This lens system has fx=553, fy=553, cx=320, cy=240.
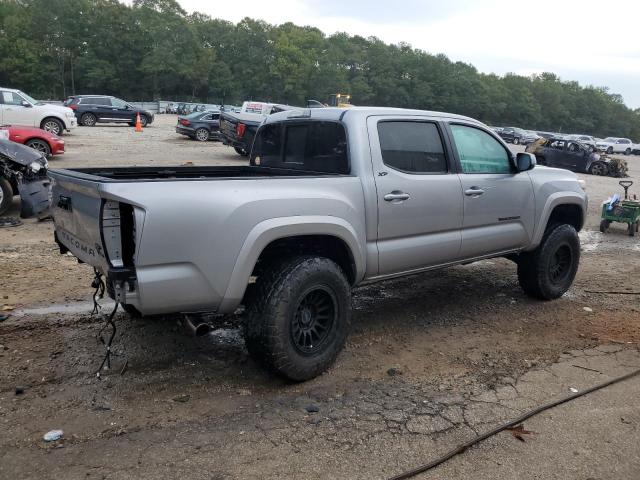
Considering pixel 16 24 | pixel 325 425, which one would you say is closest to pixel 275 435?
pixel 325 425

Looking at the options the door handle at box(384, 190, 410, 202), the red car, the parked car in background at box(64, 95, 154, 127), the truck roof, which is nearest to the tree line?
the parked car in background at box(64, 95, 154, 127)

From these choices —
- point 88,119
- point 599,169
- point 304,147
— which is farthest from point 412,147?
point 88,119

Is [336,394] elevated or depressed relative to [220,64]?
depressed

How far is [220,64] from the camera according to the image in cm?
7950

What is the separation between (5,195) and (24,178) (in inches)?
15.2

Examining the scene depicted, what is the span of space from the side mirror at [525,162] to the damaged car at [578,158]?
2014 centimetres

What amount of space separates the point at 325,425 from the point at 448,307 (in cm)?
268

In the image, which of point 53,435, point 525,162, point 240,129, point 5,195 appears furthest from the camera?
point 240,129

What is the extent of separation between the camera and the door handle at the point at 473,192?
4.76 metres

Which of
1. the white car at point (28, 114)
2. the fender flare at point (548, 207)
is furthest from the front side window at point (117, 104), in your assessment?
the fender flare at point (548, 207)

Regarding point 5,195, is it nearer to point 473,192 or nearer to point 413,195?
point 413,195

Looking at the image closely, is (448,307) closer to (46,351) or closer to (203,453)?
(203,453)

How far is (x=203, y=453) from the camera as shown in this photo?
2.95 metres

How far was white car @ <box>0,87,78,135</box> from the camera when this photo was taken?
17.8 metres
